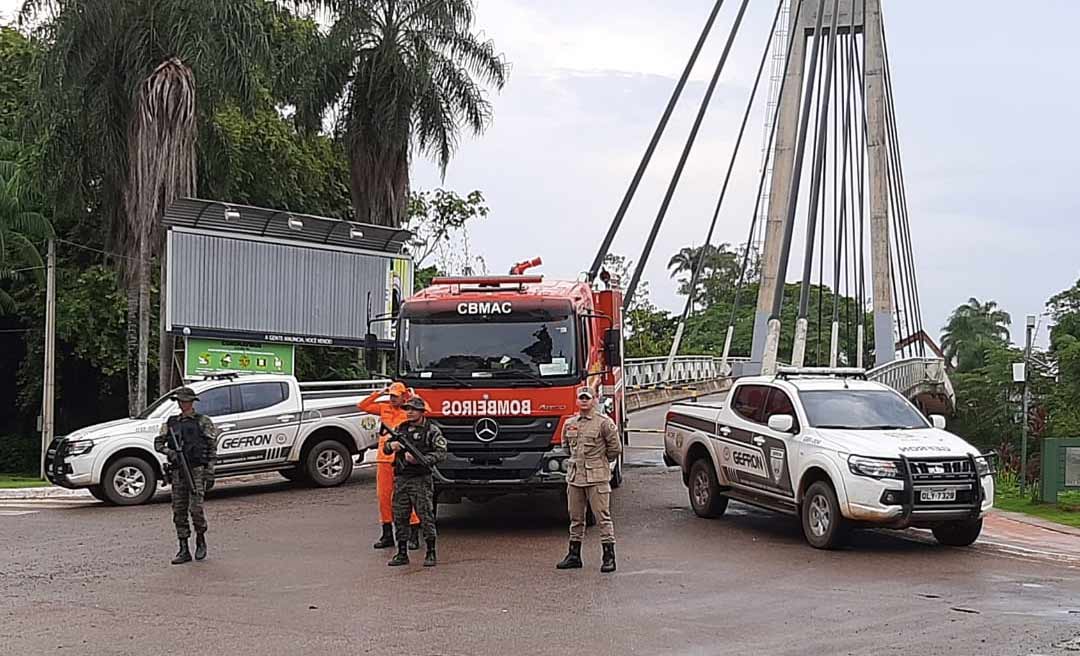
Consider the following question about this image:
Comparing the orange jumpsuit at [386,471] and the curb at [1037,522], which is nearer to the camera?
the orange jumpsuit at [386,471]

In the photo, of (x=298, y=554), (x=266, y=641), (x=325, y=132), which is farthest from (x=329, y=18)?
(x=266, y=641)

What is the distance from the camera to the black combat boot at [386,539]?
13.9 m

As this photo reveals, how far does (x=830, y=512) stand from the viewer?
13.6 metres

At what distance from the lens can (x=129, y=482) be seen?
18.7m

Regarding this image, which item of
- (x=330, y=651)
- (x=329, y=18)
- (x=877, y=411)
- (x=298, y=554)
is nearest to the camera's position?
(x=330, y=651)

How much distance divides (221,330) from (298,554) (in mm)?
12480

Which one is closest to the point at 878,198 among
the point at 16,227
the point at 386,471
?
the point at 16,227

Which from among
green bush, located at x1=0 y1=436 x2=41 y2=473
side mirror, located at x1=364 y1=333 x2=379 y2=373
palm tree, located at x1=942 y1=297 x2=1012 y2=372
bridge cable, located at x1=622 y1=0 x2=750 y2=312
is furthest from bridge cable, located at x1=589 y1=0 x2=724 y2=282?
palm tree, located at x1=942 y1=297 x2=1012 y2=372

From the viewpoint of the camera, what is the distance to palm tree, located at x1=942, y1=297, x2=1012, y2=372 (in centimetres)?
6956

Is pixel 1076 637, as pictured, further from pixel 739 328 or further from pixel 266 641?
pixel 739 328

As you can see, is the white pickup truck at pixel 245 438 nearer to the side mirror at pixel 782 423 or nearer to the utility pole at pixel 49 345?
the side mirror at pixel 782 423

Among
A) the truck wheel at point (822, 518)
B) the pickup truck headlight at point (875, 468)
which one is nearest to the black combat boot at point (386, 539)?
the truck wheel at point (822, 518)

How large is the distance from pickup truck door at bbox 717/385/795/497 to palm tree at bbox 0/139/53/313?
22.9 m

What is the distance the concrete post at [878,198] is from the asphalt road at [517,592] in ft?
97.2
